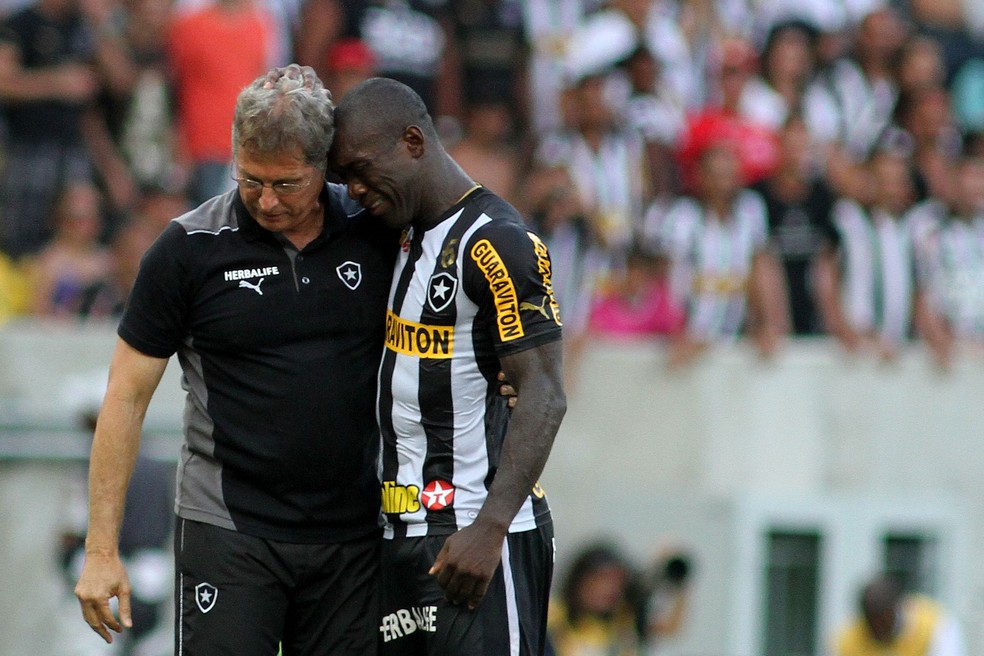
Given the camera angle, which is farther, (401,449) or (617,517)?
(617,517)

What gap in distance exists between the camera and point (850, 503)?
31.2ft

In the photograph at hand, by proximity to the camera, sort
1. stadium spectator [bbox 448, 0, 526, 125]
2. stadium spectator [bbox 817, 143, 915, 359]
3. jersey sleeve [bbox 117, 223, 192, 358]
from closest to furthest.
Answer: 1. jersey sleeve [bbox 117, 223, 192, 358]
2. stadium spectator [bbox 817, 143, 915, 359]
3. stadium spectator [bbox 448, 0, 526, 125]

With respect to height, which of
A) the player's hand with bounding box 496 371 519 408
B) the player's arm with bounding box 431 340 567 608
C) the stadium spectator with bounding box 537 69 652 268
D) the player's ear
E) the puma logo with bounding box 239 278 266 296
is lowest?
the player's arm with bounding box 431 340 567 608

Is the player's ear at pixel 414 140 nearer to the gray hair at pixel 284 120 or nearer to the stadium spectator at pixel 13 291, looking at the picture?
the gray hair at pixel 284 120

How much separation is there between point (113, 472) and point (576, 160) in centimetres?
592

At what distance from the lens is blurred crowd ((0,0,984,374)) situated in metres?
9.43

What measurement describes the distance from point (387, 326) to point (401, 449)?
348 millimetres

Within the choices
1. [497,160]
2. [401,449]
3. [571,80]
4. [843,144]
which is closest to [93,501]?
[401,449]

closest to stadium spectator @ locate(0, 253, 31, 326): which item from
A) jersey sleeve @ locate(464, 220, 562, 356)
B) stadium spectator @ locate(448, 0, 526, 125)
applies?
stadium spectator @ locate(448, 0, 526, 125)

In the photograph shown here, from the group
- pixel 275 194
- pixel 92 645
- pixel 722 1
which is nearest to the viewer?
pixel 275 194

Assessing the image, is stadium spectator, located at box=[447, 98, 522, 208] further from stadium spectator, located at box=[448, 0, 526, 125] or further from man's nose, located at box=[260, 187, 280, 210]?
man's nose, located at box=[260, 187, 280, 210]

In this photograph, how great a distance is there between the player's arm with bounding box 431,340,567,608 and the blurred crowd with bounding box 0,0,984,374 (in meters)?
5.02

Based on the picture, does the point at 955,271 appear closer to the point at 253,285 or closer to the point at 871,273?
the point at 871,273

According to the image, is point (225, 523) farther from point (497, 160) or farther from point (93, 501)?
point (497, 160)
